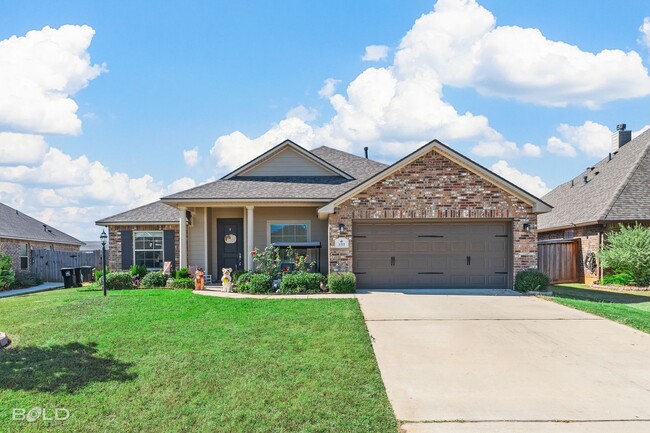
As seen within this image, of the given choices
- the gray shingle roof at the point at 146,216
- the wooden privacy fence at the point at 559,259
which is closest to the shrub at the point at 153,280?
the gray shingle roof at the point at 146,216

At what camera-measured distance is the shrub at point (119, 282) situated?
54.8 feet

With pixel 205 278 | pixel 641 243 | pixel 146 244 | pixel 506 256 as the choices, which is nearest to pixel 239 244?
pixel 205 278

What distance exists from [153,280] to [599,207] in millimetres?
16472

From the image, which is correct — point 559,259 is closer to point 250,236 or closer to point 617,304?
point 617,304

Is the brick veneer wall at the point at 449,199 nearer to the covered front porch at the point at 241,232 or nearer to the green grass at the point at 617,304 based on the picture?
the green grass at the point at 617,304

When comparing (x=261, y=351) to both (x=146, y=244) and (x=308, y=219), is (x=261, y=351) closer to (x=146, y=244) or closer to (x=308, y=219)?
(x=308, y=219)

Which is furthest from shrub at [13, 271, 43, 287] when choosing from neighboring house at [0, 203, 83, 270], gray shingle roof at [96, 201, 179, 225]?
gray shingle roof at [96, 201, 179, 225]

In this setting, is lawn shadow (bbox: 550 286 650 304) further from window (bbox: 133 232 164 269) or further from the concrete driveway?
window (bbox: 133 232 164 269)

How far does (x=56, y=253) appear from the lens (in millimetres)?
23594

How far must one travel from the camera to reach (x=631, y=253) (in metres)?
17.2

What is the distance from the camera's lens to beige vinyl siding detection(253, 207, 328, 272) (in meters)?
17.8

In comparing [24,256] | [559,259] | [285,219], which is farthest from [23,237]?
[559,259]

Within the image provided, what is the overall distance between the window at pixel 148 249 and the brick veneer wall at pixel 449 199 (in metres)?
9.17

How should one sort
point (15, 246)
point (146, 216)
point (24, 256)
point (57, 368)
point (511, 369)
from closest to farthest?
1. point (511, 369)
2. point (57, 368)
3. point (146, 216)
4. point (15, 246)
5. point (24, 256)
